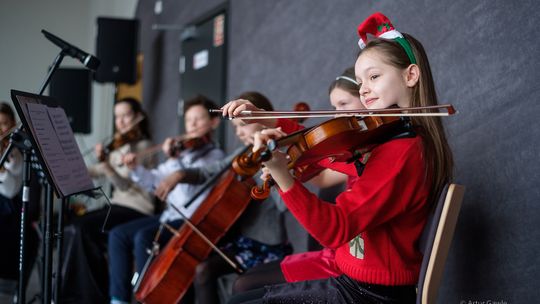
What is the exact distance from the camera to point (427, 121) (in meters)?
1.24

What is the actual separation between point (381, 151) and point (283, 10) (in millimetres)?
1870

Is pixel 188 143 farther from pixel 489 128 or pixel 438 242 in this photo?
pixel 438 242

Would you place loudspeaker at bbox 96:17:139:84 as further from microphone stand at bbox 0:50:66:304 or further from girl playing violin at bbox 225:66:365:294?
girl playing violin at bbox 225:66:365:294

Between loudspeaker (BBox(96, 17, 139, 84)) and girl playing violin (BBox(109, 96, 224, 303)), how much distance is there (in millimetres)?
2118

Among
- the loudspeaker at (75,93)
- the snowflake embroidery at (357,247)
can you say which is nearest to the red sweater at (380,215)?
the snowflake embroidery at (357,247)

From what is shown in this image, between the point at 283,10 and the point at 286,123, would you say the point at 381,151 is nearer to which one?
the point at 286,123

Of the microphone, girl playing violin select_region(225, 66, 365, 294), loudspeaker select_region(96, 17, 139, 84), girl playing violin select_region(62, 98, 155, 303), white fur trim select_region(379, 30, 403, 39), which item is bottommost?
girl playing violin select_region(62, 98, 155, 303)

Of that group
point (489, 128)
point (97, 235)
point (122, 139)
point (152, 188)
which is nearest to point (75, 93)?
point (122, 139)

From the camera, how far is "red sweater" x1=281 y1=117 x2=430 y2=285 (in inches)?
44.2

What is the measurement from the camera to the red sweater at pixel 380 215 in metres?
1.12

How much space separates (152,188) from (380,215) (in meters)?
1.81

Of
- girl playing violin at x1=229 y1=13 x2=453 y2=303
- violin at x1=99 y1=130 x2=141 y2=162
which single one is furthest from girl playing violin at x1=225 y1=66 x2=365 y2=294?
violin at x1=99 y1=130 x2=141 y2=162

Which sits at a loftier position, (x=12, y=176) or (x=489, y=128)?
(x=489, y=128)

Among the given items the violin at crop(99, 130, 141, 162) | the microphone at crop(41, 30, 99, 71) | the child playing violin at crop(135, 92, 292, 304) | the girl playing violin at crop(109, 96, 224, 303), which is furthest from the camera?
the violin at crop(99, 130, 141, 162)
